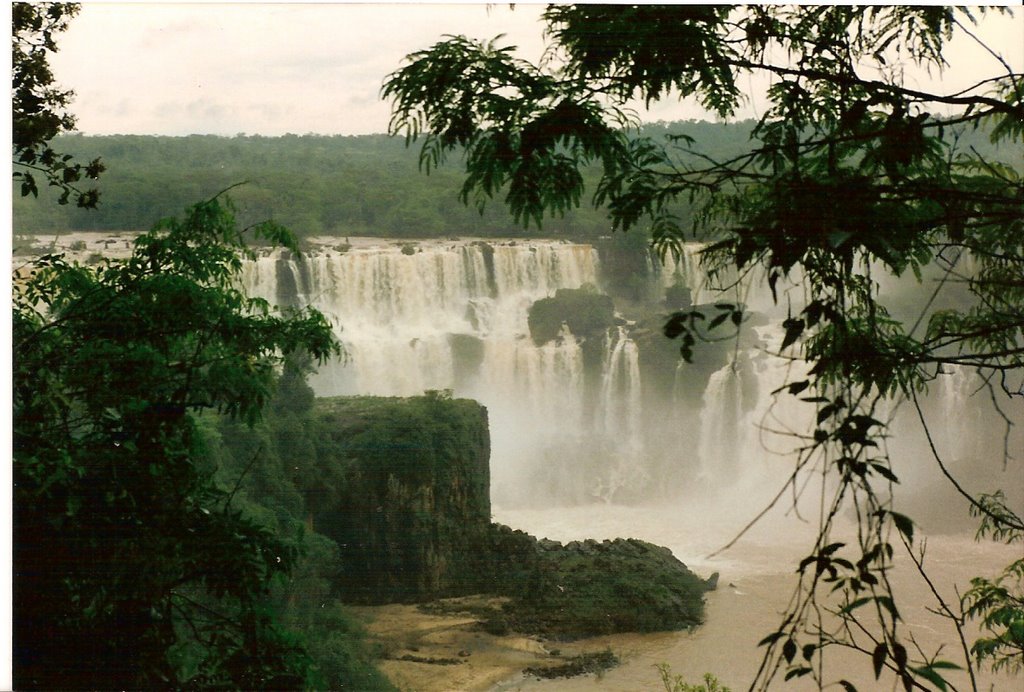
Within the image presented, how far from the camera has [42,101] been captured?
94.5 inches

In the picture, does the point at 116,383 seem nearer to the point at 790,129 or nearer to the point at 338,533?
the point at 338,533

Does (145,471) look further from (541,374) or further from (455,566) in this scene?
(541,374)

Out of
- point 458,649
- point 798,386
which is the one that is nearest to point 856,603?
point 798,386

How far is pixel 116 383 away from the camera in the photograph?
2.43 m

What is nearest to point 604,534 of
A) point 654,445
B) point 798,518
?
point 654,445

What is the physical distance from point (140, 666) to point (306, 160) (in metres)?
1.32

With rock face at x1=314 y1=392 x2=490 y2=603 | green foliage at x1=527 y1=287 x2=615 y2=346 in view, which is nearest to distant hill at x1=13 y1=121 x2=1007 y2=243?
green foliage at x1=527 y1=287 x2=615 y2=346

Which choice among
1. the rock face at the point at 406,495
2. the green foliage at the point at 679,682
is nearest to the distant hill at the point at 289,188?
the rock face at the point at 406,495

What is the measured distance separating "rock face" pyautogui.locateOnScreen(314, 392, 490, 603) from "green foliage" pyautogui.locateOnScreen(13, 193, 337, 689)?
0.55 ft

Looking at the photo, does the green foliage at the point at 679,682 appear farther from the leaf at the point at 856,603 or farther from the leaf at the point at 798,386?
the leaf at the point at 798,386

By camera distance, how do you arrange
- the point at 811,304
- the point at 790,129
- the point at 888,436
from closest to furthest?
1. the point at 811,304
2. the point at 790,129
3. the point at 888,436

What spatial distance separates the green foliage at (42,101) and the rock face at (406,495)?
808 millimetres

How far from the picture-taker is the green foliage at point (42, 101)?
2371 millimetres

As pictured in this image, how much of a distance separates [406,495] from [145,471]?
65cm
